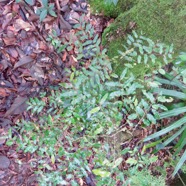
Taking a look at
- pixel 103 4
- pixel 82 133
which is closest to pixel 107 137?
pixel 82 133

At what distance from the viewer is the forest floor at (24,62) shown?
1.58 meters

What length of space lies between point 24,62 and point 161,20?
33.1 inches

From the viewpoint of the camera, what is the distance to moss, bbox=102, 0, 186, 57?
1399 mm

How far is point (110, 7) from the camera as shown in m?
1.70

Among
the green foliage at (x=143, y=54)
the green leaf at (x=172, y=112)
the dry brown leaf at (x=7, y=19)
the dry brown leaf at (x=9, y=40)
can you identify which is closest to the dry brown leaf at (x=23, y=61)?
the dry brown leaf at (x=9, y=40)

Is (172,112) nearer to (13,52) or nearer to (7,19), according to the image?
(13,52)

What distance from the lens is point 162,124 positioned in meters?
1.79

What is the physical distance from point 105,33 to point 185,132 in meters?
0.81

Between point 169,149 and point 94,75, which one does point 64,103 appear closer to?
point 94,75

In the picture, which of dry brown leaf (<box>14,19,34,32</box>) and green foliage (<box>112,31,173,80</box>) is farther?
dry brown leaf (<box>14,19,34,32</box>)

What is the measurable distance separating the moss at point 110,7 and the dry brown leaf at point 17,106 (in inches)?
28.9

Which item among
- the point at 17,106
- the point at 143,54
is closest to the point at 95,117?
the point at 143,54

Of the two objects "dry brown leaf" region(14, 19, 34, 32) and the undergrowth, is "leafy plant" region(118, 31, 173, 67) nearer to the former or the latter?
the undergrowth

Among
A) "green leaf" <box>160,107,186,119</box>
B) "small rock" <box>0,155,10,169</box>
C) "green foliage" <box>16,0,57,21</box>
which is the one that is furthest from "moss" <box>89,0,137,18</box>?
"small rock" <box>0,155,10,169</box>
